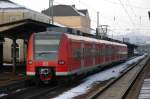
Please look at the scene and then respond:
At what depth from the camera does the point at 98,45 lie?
3322cm

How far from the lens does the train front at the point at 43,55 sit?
70.9 feet

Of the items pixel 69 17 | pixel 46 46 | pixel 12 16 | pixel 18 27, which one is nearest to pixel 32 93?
pixel 46 46

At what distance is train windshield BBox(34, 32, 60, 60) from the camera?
21875 millimetres

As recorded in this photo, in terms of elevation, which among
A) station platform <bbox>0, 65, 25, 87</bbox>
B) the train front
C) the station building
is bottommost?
station platform <bbox>0, 65, 25, 87</bbox>

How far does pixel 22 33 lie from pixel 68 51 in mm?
9946

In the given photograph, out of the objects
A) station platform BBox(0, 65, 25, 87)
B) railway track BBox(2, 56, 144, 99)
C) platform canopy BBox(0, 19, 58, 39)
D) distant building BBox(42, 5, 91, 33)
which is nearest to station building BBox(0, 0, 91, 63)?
distant building BBox(42, 5, 91, 33)

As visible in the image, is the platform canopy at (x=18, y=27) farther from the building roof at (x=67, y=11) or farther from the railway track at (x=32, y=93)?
the building roof at (x=67, y=11)

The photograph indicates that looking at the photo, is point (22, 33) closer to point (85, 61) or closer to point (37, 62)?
point (85, 61)

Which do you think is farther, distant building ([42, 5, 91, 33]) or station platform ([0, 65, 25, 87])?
distant building ([42, 5, 91, 33])

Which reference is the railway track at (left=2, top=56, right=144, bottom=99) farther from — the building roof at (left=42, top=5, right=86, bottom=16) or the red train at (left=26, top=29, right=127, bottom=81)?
the building roof at (left=42, top=5, right=86, bottom=16)

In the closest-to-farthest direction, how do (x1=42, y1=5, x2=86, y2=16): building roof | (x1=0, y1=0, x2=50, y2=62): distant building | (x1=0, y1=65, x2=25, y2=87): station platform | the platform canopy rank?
(x1=0, y1=65, x2=25, y2=87): station platform → the platform canopy → (x1=0, y1=0, x2=50, y2=62): distant building → (x1=42, y1=5, x2=86, y2=16): building roof

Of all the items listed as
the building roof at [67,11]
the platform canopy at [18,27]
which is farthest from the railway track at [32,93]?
the building roof at [67,11]

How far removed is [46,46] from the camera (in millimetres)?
22141

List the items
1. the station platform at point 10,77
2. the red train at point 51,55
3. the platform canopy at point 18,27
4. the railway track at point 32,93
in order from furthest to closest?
1. the platform canopy at point 18,27
2. the station platform at point 10,77
3. the red train at point 51,55
4. the railway track at point 32,93
